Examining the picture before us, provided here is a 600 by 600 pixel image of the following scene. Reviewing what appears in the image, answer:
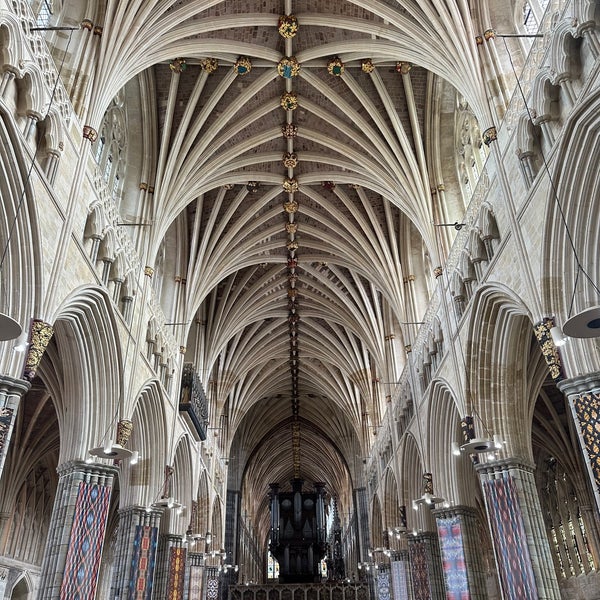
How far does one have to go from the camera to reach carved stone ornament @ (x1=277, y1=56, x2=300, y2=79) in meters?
17.0

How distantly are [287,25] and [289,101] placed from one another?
2814 mm

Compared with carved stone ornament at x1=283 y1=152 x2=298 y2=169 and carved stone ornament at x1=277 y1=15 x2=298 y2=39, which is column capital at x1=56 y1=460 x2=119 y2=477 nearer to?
carved stone ornament at x1=277 y1=15 x2=298 y2=39

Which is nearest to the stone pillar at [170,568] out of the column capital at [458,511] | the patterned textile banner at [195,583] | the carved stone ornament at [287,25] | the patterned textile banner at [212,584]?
the patterned textile banner at [195,583]

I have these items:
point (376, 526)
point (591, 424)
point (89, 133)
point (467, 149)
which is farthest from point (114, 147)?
point (376, 526)

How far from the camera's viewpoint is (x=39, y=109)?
32.5 feet

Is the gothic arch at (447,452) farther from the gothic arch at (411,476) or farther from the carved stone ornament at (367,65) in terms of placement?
the carved stone ornament at (367,65)

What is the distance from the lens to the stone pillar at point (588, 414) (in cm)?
824

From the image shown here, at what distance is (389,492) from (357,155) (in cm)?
1603

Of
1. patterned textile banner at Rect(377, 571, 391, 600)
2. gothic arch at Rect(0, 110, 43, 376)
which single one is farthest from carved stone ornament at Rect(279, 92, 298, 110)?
patterned textile banner at Rect(377, 571, 391, 600)

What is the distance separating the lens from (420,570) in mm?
20203

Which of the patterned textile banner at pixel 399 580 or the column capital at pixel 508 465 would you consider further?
the patterned textile banner at pixel 399 580

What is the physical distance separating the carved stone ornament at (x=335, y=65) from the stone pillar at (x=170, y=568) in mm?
16420

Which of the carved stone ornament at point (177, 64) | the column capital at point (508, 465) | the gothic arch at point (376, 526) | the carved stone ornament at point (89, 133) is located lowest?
the column capital at point (508, 465)

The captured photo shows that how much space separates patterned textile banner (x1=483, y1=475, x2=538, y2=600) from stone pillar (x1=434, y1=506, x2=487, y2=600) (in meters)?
3.32
